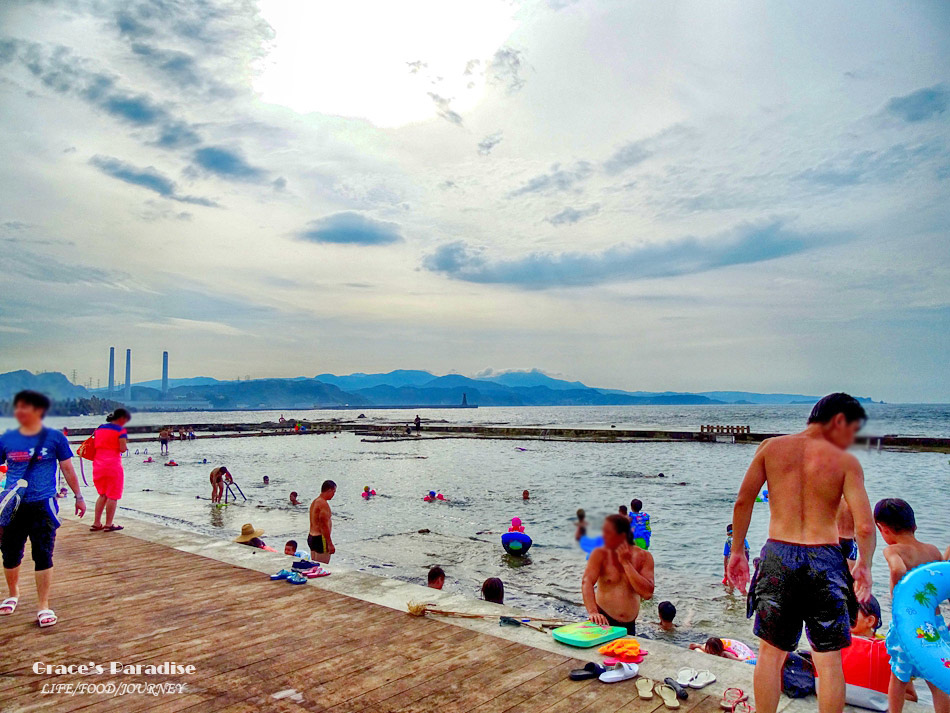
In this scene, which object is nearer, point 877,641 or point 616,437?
point 877,641

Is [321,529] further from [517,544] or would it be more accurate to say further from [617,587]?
[617,587]

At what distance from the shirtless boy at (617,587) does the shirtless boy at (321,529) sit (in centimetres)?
612

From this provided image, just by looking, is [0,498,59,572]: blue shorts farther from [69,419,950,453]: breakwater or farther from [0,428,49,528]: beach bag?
[69,419,950,453]: breakwater

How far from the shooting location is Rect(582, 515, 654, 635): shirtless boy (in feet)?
16.7

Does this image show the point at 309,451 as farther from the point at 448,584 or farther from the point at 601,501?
the point at 601,501

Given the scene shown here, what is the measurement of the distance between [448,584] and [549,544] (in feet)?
17.4

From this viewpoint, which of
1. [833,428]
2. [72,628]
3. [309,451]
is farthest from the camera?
[309,451]

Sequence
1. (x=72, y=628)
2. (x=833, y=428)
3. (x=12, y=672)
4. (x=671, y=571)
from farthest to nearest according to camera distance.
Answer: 1. (x=671, y=571)
2. (x=72, y=628)
3. (x=12, y=672)
4. (x=833, y=428)

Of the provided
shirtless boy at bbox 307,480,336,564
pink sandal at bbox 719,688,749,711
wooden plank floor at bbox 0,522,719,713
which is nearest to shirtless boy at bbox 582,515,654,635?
wooden plank floor at bbox 0,522,719,713

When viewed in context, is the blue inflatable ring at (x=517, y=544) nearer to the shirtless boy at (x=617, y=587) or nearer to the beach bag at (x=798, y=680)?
the shirtless boy at (x=617, y=587)

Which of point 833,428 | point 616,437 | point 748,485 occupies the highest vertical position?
point 833,428

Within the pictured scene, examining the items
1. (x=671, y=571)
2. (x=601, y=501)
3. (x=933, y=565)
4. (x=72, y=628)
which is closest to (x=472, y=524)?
(x=671, y=571)

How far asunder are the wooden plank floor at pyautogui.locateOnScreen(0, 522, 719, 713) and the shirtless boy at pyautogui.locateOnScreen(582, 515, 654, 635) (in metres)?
0.68

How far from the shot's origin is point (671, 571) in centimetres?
1383
